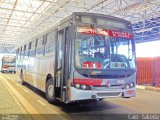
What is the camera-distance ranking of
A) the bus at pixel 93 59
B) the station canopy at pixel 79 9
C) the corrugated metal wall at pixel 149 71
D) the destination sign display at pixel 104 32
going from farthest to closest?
the station canopy at pixel 79 9, the corrugated metal wall at pixel 149 71, the destination sign display at pixel 104 32, the bus at pixel 93 59

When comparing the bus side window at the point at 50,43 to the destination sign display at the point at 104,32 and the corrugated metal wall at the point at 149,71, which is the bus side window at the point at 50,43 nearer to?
the destination sign display at the point at 104,32

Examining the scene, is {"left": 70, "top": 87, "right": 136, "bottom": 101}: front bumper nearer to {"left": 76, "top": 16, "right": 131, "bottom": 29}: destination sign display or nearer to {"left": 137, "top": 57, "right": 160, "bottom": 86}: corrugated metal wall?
{"left": 76, "top": 16, "right": 131, "bottom": 29}: destination sign display

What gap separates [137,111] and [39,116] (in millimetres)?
2954

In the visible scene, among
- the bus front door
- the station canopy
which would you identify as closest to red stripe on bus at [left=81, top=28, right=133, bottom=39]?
the bus front door

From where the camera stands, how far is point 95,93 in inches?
251

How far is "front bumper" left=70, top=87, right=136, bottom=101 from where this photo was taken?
20.3 ft

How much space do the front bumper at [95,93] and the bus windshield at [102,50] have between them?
0.65 metres

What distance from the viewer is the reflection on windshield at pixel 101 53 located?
6410 mm

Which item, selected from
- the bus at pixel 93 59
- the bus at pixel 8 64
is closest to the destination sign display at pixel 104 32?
the bus at pixel 93 59

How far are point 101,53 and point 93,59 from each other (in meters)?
0.31

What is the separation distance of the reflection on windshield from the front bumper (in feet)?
2.15

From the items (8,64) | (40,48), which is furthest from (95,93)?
(8,64)

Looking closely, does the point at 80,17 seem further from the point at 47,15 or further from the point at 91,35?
the point at 47,15

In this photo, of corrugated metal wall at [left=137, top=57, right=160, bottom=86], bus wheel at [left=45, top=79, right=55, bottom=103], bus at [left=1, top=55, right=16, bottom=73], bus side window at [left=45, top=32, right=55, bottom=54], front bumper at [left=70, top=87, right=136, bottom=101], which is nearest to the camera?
front bumper at [left=70, top=87, right=136, bottom=101]
